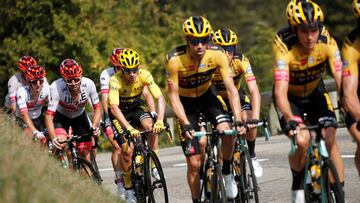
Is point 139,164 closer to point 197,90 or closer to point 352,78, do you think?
point 197,90

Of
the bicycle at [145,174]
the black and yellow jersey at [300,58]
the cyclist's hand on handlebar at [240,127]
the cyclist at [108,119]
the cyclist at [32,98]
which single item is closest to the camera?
the black and yellow jersey at [300,58]

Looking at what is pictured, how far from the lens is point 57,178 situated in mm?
10297

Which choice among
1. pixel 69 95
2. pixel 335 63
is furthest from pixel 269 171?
pixel 335 63

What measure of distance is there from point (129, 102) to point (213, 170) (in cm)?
315

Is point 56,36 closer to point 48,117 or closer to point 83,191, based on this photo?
point 48,117

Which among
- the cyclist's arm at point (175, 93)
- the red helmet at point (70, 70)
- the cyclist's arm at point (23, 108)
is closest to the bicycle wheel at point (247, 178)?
the cyclist's arm at point (175, 93)

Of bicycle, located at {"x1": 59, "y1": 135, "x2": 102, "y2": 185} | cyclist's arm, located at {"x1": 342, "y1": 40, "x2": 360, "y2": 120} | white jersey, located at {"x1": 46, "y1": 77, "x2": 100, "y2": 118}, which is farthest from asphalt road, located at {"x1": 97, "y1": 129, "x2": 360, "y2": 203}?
cyclist's arm, located at {"x1": 342, "y1": 40, "x2": 360, "y2": 120}

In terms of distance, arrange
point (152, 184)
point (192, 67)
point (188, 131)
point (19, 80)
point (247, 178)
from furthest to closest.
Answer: point (19, 80) < point (152, 184) < point (247, 178) < point (192, 67) < point (188, 131)

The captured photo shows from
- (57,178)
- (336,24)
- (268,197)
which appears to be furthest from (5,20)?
(336,24)

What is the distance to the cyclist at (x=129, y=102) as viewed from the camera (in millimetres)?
13195

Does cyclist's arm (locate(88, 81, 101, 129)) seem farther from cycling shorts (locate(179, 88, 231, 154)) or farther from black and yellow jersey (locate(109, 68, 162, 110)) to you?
cycling shorts (locate(179, 88, 231, 154))

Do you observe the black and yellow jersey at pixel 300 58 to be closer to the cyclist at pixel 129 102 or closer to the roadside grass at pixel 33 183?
the roadside grass at pixel 33 183

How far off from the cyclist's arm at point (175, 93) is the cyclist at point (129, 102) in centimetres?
148

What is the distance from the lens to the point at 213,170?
436 inches
